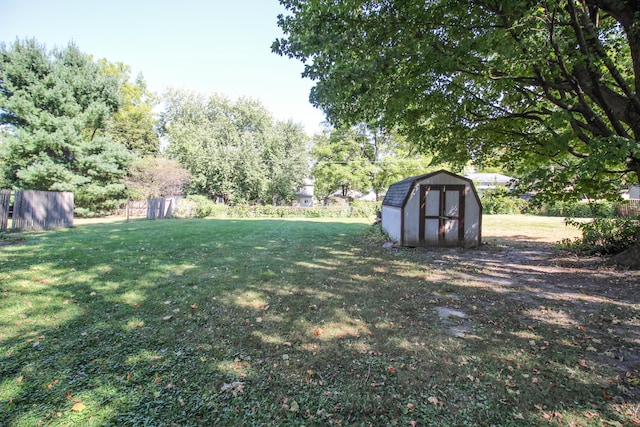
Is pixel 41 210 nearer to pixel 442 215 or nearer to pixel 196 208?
pixel 196 208

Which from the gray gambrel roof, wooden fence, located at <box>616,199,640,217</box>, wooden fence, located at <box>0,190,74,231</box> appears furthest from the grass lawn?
wooden fence, located at <box>616,199,640,217</box>

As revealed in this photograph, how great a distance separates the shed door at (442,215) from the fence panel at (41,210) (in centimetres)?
1535

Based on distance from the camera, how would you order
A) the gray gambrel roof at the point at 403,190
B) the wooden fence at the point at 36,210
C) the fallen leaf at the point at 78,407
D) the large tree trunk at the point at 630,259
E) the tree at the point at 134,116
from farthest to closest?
the tree at the point at 134,116, the wooden fence at the point at 36,210, the gray gambrel roof at the point at 403,190, the large tree trunk at the point at 630,259, the fallen leaf at the point at 78,407

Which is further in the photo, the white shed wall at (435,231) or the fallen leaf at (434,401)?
the white shed wall at (435,231)

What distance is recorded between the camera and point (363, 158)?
31484 millimetres

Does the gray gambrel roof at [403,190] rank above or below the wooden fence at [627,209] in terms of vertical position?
above

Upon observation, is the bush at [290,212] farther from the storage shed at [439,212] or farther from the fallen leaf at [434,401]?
the fallen leaf at [434,401]

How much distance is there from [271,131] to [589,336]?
37747mm

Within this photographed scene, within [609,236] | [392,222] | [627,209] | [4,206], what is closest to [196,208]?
[4,206]

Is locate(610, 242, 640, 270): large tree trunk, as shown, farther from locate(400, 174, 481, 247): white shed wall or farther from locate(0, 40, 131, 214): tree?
locate(0, 40, 131, 214): tree

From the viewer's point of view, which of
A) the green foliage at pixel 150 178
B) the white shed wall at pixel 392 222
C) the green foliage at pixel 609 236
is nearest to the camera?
the green foliage at pixel 609 236

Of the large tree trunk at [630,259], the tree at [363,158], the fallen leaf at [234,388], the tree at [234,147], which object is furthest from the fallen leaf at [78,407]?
the tree at [234,147]

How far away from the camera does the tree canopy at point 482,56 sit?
17.1ft

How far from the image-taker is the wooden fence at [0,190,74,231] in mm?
11333
